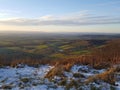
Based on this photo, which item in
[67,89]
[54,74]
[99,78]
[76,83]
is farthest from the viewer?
[54,74]

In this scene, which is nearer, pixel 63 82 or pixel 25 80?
pixel 63 82

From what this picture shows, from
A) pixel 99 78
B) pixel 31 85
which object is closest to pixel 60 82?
pixel 31 85

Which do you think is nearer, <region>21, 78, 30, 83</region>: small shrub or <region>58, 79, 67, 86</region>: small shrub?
<region>58, 79, 67, 86</region>: small shrub

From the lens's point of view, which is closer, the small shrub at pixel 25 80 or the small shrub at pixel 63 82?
the small shrub at pixel 63 82

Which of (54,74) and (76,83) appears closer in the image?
(76,83)

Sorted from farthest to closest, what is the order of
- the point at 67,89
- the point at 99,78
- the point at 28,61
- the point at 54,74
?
the point at 28,61
the point at 54,74
the point at 99,78
the point at 67,89

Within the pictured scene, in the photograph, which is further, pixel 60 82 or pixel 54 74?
pixel 54 74

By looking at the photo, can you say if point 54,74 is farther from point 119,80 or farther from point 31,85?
point 119,80

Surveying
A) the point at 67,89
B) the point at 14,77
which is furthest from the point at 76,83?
the point at 14,77

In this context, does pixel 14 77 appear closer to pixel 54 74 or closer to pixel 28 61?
pixel 54 74
